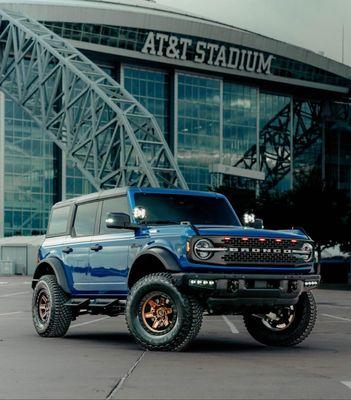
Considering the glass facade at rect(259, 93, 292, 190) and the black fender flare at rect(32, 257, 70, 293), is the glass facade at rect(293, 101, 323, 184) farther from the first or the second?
the black fender flare at rect(32, 257, 70, 293)

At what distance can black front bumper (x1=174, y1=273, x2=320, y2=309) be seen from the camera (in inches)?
492

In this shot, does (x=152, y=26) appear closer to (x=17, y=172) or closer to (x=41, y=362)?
(x=17, y=172)

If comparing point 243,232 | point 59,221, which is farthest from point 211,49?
point 243,232

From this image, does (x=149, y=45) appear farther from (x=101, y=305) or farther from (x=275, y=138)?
(x=101, y=305)

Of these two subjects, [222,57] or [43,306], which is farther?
[222,57]

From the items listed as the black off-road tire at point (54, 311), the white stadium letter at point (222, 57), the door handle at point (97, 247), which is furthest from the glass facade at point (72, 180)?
the door handle at point (97, 247)

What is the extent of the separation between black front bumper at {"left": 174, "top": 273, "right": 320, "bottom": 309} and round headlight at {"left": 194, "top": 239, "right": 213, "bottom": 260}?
265 millimetres

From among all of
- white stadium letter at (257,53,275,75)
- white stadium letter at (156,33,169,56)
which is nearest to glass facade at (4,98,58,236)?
white stadium letter at (156,33,169,56)

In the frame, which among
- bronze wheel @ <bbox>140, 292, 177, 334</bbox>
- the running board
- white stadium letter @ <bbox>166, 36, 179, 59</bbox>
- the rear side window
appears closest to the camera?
bronze wheel @ <bbox>140, 292, 177, 334</bbox>

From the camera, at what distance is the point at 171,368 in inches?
425

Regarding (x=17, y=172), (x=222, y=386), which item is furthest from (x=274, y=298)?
(x=17, y=172)

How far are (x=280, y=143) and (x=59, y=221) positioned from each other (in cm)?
8235

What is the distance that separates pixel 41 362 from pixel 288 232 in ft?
13.9

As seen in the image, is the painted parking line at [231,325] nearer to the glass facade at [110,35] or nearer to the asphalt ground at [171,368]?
the asphalt ground at [171,368]
